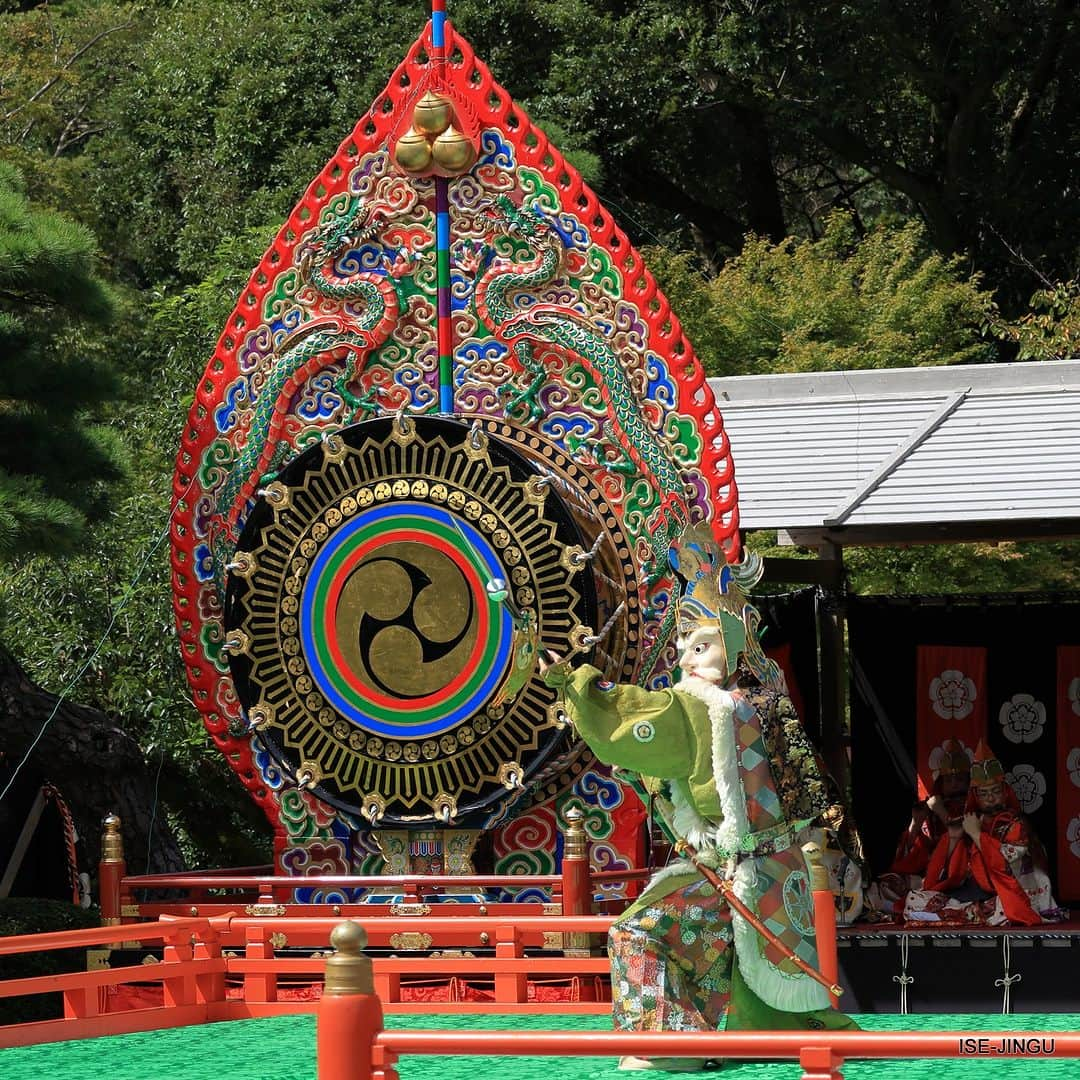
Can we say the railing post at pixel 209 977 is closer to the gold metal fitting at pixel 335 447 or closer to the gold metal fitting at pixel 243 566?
the gold metal fitting at pixel 243 566

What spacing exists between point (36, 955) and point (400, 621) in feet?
9.86

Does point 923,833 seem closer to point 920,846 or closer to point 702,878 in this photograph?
point 920,846

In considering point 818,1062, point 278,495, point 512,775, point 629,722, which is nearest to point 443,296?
point 278,495

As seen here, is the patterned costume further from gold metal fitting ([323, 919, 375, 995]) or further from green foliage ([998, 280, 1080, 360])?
green foliage ([998, 280, 1080, 360])

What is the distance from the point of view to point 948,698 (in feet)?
37.5

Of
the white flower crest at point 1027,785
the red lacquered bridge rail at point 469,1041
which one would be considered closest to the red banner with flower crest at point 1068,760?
the white flower crest at point 1027,785

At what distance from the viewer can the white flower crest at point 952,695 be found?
11.4 metres

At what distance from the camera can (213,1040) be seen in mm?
8305

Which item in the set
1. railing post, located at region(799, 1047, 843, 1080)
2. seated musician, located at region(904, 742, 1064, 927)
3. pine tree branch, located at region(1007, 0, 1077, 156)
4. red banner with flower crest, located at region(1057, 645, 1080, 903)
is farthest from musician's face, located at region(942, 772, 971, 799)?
pine tree branch, located at region(1007, 0, 1077, 156)

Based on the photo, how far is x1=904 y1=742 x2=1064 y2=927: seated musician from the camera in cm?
1013

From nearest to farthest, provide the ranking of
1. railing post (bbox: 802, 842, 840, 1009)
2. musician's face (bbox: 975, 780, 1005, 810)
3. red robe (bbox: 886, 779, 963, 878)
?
railing post (bbox: 802, 842, 840, 1009)
musician's face (bbox: 975, 780, 1005, 810)
red robe (bbox: 886, 779, 963, 878)

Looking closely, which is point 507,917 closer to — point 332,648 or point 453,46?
point 332,648

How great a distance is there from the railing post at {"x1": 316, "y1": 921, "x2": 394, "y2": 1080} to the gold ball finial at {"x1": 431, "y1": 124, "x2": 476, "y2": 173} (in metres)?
5.18

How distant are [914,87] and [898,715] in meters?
11.1
